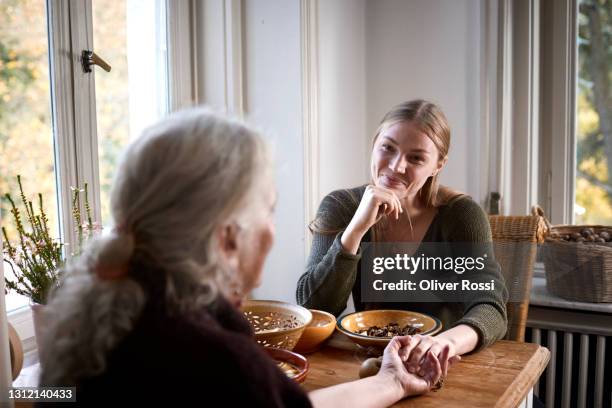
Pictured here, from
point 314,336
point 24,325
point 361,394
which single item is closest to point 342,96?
point 314,336

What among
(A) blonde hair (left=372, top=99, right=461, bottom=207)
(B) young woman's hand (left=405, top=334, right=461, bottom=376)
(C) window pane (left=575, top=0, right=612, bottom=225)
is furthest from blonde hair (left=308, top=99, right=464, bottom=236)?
(C) window pane (left=575, top=0, right=612, bottom=225)

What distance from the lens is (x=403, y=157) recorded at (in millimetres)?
1792

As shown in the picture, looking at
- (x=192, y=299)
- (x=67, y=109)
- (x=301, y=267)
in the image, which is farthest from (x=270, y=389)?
(x=301, y=267)

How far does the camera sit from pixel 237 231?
0.74 meters

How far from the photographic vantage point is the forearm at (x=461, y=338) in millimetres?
1369

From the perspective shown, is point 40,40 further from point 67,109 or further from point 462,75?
point 462,75

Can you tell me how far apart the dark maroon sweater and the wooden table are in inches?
21.7

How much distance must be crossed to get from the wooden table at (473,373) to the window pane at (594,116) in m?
1.29

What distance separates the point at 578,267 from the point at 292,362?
4.30 ft

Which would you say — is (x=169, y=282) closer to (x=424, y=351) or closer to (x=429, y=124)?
(x=424, y=351)

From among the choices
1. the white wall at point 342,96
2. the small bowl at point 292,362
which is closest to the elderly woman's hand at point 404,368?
the small bowl at point 292,362

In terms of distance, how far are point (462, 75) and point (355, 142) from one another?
52cm

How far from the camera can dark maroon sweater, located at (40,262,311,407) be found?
26.1 inches

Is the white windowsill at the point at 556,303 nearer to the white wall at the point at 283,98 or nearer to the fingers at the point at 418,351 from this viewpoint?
the white wall at the point at 283,98
